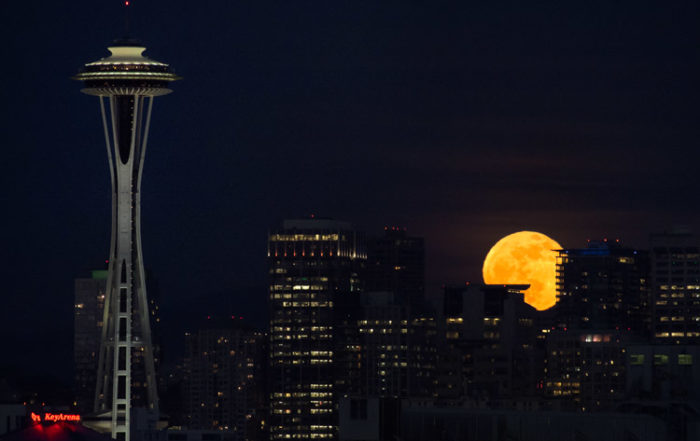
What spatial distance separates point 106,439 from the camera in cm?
19000

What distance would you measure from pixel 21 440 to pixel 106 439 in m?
17.7

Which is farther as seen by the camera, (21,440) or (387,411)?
(387,411)

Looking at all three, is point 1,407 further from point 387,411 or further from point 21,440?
point 387,411

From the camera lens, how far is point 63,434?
179m

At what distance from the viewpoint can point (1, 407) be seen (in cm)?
19750

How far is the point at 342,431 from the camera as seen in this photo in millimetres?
189500

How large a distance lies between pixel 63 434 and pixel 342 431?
2701 cm

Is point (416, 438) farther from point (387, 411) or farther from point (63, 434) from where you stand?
point (63, 434)

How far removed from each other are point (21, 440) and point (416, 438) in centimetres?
4371

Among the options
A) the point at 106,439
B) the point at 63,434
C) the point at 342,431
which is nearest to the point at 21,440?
the point at 63,434

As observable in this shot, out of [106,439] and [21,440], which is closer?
[21,440]

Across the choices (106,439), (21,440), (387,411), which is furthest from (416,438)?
(21,440)

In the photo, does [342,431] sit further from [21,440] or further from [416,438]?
[21,440]

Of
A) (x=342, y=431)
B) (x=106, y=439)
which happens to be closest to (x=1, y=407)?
(x=106, y=439)
